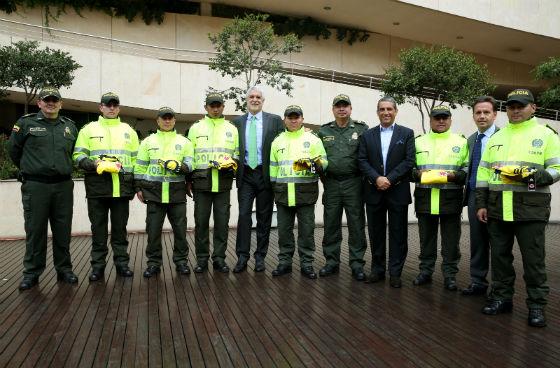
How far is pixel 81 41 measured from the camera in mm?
16922

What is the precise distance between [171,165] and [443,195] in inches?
118

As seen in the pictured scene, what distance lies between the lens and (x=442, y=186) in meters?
4.96

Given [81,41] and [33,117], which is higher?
[81,41]

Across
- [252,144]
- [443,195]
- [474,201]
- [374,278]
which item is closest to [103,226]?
[252,144]

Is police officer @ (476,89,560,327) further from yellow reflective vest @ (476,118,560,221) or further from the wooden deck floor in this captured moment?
the wooden deck floor

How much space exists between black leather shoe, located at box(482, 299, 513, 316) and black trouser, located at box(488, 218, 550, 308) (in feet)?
0.12

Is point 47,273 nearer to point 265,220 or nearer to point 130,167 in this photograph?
point 130,167

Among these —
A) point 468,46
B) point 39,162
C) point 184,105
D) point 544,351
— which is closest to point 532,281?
point 544,351

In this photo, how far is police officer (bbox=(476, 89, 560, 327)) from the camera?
12.4 ft

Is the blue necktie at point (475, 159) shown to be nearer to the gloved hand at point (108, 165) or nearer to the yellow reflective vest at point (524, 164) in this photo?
the yellow reflective vest at point (524, 164)

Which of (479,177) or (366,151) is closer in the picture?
(479,177)

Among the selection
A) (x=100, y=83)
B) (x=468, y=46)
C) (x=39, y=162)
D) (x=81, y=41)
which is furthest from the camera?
(x=468, y=46)

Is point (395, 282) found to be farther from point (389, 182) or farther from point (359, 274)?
point (389, 182)

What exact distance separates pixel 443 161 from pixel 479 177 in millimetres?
770
